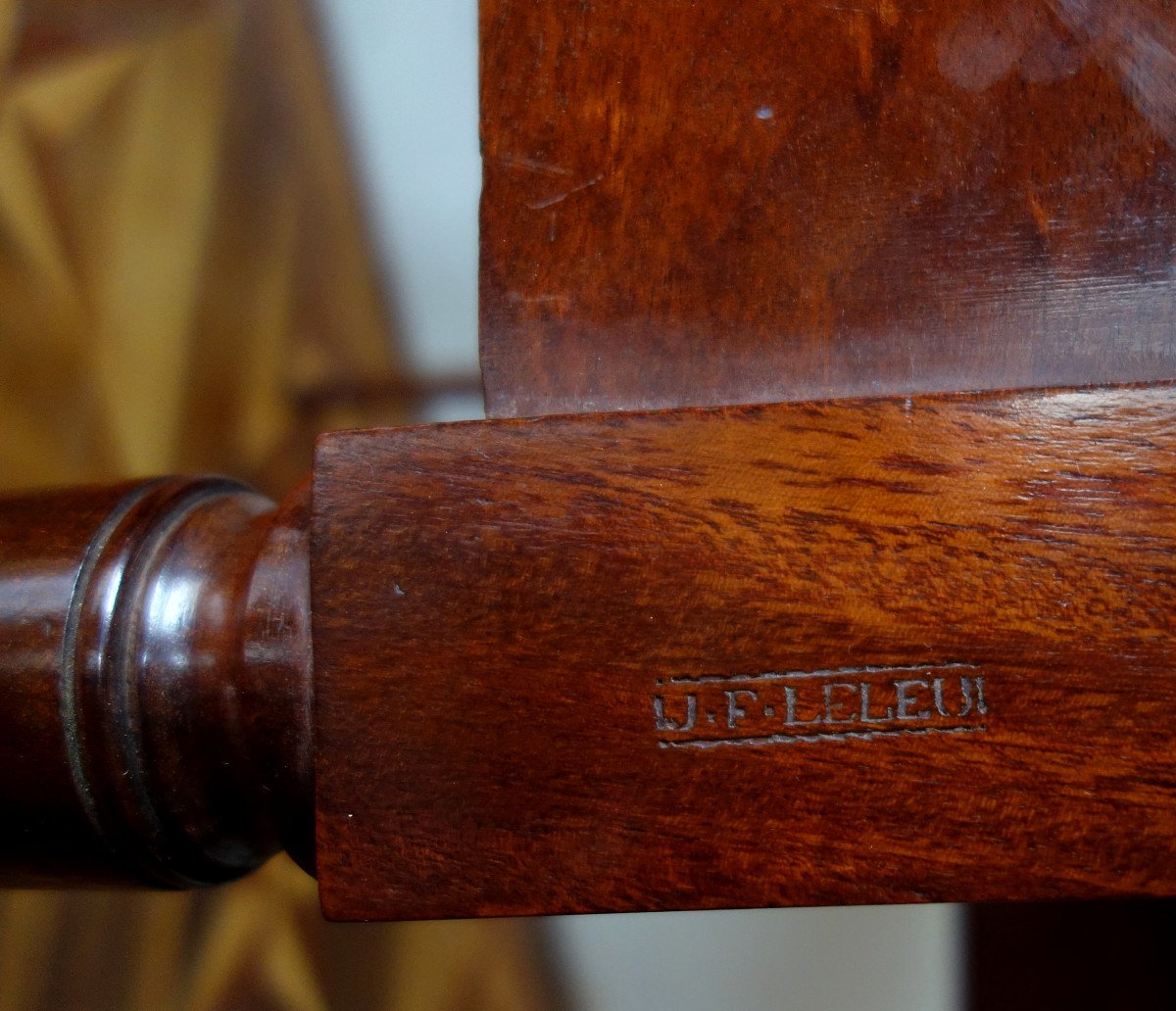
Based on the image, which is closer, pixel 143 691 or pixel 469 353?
pixel 143 691

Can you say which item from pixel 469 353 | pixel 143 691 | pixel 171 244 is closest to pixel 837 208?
pixel 143 691

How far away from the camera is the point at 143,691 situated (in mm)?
499

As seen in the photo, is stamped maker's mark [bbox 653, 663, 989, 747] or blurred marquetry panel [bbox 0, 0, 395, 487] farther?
blurred marquetry panel [bbox 0, 0, 395, 487]

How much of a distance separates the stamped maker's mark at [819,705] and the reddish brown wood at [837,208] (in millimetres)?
134

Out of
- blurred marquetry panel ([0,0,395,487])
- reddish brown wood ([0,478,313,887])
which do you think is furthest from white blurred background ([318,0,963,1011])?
reddish brown wood ([0,478,313,887])

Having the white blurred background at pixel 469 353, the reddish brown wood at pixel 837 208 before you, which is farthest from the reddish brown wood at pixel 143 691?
the white blurred background at pixel 469 353

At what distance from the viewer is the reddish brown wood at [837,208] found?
50cm

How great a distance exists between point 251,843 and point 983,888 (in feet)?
1.15

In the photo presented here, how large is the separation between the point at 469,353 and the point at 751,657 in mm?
1075

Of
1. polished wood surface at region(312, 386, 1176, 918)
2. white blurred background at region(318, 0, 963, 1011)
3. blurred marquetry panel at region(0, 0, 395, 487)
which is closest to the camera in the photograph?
polished wood surface at region(312, 386, 1176, 918)

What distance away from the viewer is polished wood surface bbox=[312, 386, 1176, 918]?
433 mm

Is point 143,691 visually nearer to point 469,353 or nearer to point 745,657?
point 745,657

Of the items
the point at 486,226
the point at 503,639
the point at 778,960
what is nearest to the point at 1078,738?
the point at 503,639

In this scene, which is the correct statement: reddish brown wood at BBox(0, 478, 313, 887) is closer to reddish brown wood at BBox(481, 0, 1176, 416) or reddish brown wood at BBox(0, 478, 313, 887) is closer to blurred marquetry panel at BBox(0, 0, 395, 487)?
reddish brown wood at BBox(481, 0, 1176, 416)
